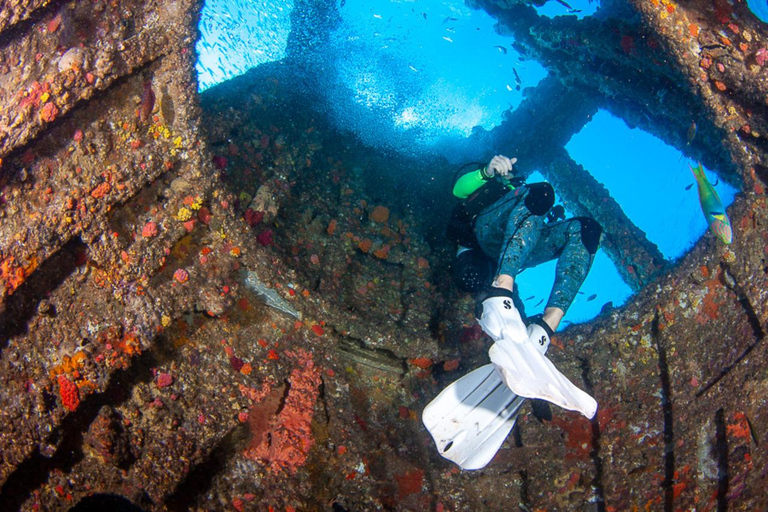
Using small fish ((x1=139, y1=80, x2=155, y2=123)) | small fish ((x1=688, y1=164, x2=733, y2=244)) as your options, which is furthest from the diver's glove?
small fish ((x1=139, y1=80, x2=155, y2=123))

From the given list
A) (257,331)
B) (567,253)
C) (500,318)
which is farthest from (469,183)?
(257,331)

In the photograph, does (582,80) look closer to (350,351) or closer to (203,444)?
(350,351)

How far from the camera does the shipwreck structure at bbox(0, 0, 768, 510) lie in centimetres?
285

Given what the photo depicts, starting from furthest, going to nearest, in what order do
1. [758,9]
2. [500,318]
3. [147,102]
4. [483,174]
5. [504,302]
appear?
1. [758,9]
2. [483,174]
3. [504,302]
4. [500,318]
5. [147,102]

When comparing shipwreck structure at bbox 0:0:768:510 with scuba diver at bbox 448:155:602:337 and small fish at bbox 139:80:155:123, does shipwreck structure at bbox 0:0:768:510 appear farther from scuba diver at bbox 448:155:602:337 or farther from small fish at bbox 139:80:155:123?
scuba diver at bbox 448:155:602:337

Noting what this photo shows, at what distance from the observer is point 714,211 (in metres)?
3.55

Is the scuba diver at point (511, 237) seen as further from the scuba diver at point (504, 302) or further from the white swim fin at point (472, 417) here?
the white swim fin at point (472, 417)

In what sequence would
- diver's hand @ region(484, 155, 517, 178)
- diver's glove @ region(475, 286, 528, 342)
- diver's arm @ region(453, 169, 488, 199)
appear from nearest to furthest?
1. diver's glove @ region(475, 286, 528, 342)
2. diver's hand @ region(484, 155, 517, 178)
3. diver's arm @ region(453, 169, 488, 199)

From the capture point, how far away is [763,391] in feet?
12.0

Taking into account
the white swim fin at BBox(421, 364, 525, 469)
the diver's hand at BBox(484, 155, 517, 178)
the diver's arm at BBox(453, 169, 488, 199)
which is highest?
the diver's hand at BBox(484, 155, 517, 178)

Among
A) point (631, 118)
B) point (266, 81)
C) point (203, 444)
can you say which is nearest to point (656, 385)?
point (203, 444)

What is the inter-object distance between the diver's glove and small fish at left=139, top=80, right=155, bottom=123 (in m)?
3.48

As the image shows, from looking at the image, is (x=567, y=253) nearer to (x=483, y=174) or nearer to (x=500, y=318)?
(x=483, y=174)

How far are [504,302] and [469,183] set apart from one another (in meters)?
2.14
